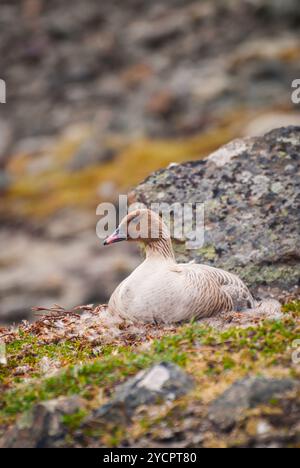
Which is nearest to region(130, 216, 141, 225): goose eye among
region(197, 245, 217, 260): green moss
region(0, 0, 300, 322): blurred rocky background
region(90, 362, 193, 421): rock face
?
region(197, 245, 217, 260): green moss

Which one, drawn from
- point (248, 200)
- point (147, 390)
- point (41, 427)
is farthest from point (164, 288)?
point (248, 200)

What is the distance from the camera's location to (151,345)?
9000 mm

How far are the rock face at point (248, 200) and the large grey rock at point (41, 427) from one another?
565 cm

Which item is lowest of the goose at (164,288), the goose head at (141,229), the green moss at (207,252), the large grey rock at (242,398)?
the large grey rock at (242,398)

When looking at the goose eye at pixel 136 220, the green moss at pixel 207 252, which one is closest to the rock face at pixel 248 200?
the green moss at pixel 207 252

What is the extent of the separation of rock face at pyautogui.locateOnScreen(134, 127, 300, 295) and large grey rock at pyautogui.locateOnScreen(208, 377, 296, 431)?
5095 millimetres

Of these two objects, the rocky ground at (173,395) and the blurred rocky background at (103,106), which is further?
the blurred rocky background at (103,106)

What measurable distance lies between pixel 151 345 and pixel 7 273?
32.0 m

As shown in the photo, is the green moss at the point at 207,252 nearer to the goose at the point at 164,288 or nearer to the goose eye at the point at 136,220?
the goose at the point at 164,288

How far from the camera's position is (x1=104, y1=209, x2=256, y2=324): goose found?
1024 cm

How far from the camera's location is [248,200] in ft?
43.5

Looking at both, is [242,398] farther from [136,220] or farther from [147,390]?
[136,220]

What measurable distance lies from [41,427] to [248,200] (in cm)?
705

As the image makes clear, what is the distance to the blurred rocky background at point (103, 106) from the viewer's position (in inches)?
1598
